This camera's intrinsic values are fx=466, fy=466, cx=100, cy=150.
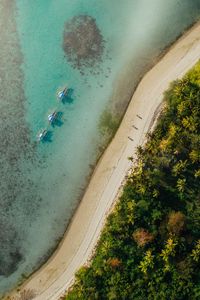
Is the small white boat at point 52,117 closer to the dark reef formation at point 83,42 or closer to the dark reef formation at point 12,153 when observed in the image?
the dark reef formation at point 12,153

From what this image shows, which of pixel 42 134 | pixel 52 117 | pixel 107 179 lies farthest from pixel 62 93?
pixel 107 179

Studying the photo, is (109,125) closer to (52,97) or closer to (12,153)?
(52,97)

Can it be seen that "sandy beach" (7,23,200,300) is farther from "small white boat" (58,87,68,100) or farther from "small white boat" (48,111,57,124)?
"small white boat" (58,87,68,100)

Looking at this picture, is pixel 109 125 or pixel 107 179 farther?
pixel 109 125

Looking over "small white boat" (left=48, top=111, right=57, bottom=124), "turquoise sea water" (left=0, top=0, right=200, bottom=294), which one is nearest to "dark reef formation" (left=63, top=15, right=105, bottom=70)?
"turquoise sea water" (left=0, top=0, right=200, bottom=294)

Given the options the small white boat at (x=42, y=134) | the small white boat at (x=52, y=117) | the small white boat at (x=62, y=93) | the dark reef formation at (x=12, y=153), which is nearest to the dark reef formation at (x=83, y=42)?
the small white boat at (x=62, y=93)

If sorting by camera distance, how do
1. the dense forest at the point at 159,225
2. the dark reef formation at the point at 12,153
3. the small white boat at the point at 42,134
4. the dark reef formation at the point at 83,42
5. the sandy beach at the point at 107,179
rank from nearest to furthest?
the dense forest at the point at 159,225 < the sandy beach at the point at 107,179 < the dark reef formation at the point at 12,153 < the small white boat at the point at 42,134 < the dark reef formation at the point at 83,42

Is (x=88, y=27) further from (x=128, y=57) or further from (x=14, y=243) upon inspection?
(x=14, y=243)
